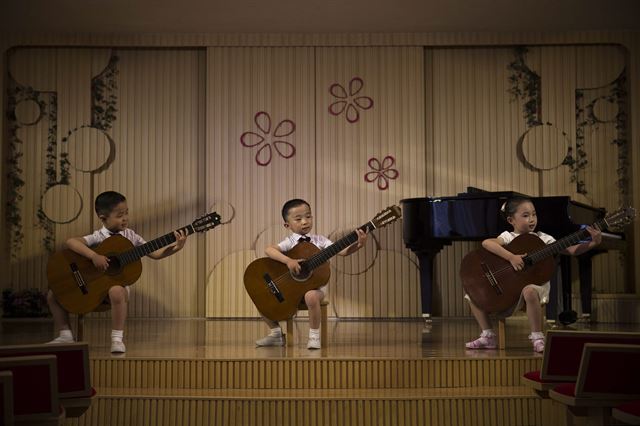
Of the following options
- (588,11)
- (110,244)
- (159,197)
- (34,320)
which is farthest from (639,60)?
(34,320)

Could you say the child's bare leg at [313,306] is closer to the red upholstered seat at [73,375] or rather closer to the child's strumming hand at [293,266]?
the child's strumming hand at [293,266]

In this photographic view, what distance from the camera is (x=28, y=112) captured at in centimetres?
806

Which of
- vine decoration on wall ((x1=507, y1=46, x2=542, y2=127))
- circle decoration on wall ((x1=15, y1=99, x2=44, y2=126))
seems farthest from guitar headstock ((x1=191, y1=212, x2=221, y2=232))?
vine decoration on wall ((x1=507, y1=46, x2=542, y2=127))

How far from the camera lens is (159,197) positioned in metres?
8.00

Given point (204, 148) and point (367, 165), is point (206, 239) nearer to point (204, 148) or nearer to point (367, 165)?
point (204, 148)

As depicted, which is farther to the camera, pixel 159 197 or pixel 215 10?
pixel 159 197

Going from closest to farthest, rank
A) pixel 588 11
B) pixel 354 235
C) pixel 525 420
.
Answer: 1. pixel 525 420
2. pixel 354 235
3. pixel 588 11

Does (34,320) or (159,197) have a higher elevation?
(159,197)

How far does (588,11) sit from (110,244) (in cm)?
474

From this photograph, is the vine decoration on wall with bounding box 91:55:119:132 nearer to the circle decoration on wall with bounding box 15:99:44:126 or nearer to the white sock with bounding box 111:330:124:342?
the circle decoration on wall with bounding box 15:99:44:126

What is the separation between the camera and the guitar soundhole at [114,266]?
518cm

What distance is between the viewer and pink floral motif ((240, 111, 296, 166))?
7.97 meters

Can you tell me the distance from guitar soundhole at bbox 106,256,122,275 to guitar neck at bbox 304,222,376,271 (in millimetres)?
1161

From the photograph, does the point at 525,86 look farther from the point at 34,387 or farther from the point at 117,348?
the point at 34,387
